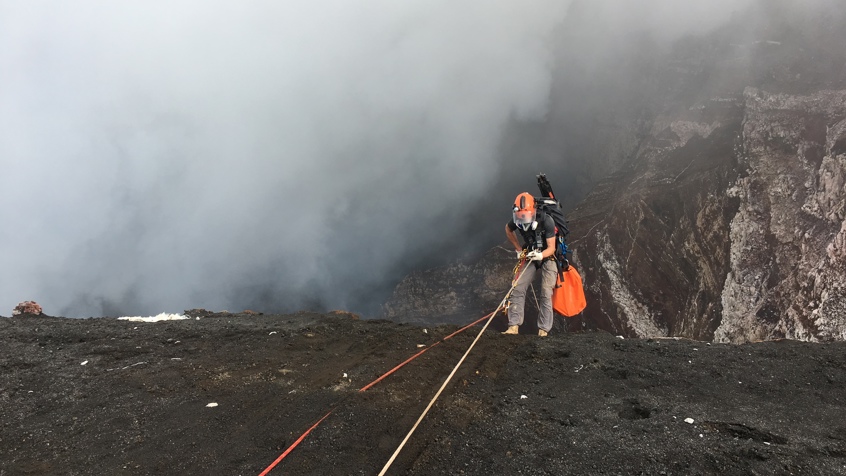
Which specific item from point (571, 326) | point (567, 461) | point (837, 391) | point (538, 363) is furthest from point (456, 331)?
point (571, 326)

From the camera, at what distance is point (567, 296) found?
27.4ft

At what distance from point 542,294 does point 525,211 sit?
1.76 metres

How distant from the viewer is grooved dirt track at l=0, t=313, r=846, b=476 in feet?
11.3

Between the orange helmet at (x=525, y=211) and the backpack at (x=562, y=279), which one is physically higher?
the orange helmet at (x=525, y=211)

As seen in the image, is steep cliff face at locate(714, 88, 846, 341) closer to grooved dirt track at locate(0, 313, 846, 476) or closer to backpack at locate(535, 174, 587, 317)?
backpack at locate(535, 174, 587, 317)

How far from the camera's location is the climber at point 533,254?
25.1 feet

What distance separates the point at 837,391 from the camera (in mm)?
4406

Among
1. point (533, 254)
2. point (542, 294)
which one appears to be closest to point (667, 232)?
point (542, 294)

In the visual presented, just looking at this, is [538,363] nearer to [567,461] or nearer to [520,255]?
[567,461]

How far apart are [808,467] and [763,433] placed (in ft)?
1.76

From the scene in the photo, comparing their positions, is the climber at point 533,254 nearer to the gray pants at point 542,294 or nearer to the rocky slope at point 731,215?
the gray pants at point 542,294

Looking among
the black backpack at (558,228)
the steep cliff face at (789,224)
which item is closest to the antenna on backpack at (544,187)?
the black backpack at (558,228)

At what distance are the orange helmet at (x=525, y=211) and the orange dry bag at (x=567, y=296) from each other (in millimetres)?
1366

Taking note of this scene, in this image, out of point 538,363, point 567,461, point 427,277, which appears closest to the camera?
point 567,461
